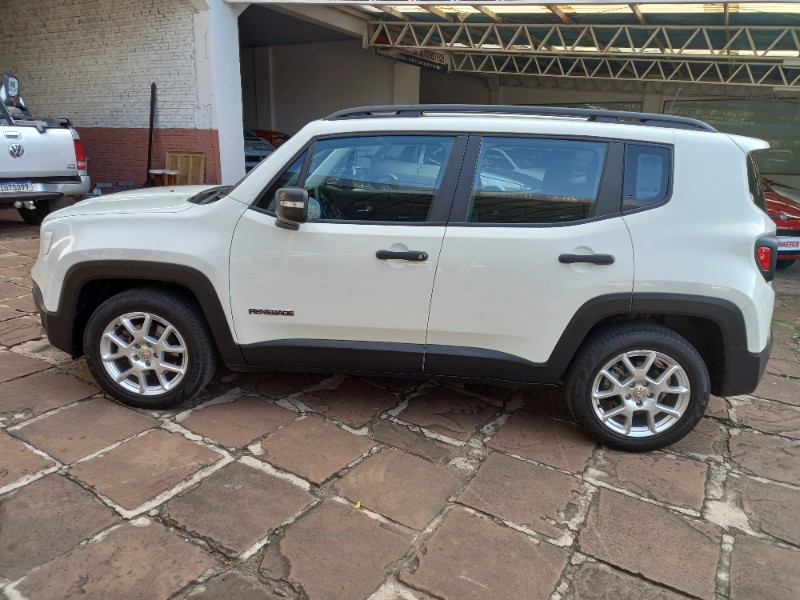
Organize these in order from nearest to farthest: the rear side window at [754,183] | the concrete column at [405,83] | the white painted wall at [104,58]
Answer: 1. the rear side window at [754,183]
2. the white painted wall at [104,58]
3. the concrete column at [405,83]

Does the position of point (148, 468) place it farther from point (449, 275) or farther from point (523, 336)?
point (523, 336)

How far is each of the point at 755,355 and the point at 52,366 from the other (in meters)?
4.35

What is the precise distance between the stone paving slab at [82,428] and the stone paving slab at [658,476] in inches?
99.9

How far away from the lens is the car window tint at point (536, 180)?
9.78 feet

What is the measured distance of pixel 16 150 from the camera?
7.12m

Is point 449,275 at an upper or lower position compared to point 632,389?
upper

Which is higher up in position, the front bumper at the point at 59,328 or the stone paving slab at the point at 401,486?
the front bumper at the point at 59,328

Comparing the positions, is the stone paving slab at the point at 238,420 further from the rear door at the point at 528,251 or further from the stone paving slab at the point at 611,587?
the stone paving slab at the point at 611,587

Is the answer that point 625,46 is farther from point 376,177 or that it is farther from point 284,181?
point 284,181

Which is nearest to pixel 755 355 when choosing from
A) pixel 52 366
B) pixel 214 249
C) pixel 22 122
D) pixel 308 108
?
pixel 214 249

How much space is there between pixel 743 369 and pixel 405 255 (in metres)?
1.85

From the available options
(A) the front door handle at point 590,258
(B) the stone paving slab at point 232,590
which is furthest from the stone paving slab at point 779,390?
(B) the stone paving slab at point 232,590

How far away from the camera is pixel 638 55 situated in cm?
1118

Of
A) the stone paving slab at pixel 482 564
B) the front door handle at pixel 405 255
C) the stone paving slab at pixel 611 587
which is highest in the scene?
the front door handle at pixel 405 255
